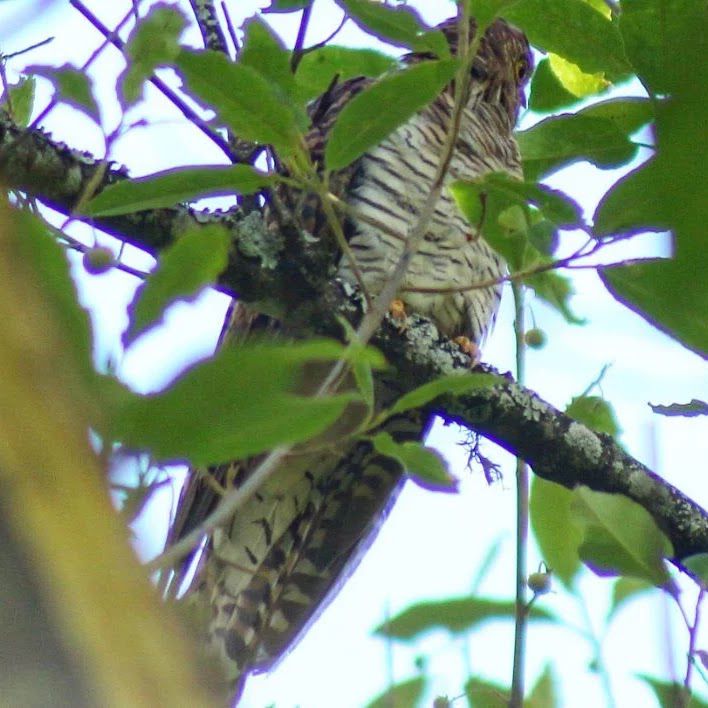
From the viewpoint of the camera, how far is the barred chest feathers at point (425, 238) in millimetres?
2875

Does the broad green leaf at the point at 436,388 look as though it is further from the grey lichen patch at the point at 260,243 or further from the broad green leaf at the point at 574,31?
the grey lichen patch at the point at 260,243

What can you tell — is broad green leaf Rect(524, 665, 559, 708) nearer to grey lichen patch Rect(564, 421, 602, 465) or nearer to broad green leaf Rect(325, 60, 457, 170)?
grey lichen patch Rect(564, 421, 602, 465)

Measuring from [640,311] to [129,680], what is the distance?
1.25 metres

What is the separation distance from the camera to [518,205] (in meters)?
1.69

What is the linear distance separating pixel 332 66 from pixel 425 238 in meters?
1.01

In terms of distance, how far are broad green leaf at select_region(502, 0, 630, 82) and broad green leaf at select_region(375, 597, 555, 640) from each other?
0.83 metres

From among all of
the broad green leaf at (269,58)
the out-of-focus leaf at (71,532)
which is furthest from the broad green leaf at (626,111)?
the out-of-focus leaf at (71,532)

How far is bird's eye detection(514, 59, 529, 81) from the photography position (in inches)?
150

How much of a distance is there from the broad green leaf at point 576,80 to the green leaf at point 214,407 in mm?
1629

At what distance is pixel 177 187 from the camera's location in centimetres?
142

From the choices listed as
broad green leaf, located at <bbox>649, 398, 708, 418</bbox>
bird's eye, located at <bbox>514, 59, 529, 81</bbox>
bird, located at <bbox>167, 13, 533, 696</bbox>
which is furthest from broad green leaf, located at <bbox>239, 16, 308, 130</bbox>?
bird's eye, located at <bbox>514, 59, 529, 81</bbox>

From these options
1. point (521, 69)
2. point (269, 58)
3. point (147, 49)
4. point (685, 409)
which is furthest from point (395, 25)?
point (521, 69)

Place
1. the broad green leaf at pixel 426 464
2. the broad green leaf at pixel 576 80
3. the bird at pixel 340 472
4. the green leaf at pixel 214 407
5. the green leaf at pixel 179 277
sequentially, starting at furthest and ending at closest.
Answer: the bird at pixel 340 472
the broad green leaf at pixel 576 80
the broad green leaf at pixel 426 464
the green leaf at pixel 179 277
the green leaf at pixel 214 407

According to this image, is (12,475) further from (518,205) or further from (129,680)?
(518,205)
